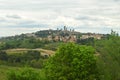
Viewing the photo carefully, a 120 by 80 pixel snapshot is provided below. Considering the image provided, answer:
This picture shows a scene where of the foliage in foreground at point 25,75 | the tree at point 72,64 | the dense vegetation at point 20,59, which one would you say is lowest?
the dense vegetation at point 20,59

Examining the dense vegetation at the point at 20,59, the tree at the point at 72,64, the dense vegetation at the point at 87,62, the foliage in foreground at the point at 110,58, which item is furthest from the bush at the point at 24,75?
the dense vegetation at the point at 20,59

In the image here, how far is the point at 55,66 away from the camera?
5103 cm

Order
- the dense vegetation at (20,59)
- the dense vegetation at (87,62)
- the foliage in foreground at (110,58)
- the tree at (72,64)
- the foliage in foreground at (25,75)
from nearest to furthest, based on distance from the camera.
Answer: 1. the foliage in foreground at (110,58)
2. the dense vegetation at (87,62)
3. the tree at (72,64)
4. the foliage in foreground at (25,75)
5. the dense vegetation at (20,59)

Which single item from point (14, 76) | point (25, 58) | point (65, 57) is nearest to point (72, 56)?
point (65, 57)

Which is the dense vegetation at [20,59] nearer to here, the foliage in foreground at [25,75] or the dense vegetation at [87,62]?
the foliage in foreground at [25,75]

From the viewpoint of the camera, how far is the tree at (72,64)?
4909 centimetres

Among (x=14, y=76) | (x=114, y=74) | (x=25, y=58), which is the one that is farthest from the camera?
(x=25, y=58)

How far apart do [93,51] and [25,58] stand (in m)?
115

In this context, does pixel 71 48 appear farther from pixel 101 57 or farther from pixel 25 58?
pixel 25 58

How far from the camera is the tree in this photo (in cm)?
4909

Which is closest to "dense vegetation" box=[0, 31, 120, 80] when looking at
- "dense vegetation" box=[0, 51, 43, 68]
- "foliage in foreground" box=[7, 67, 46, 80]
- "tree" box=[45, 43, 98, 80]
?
"tree" box=[45, 43, 98, 80]

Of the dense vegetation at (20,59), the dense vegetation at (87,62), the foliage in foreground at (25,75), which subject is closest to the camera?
the dense vegetation at (87,62)

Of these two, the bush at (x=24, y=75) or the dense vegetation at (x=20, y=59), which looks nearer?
the bush at (x=24, y=75)

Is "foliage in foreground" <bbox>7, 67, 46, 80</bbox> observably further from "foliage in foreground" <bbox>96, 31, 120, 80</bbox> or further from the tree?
"foliage in foreground" <bbox>96, 31, 120, 80</bbox>
